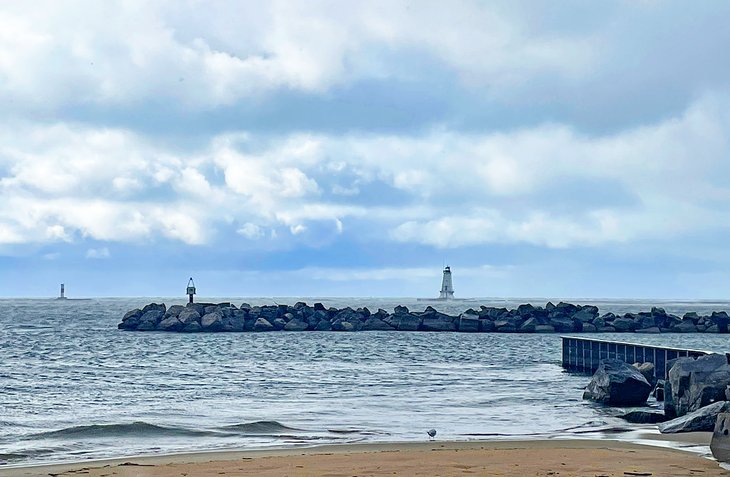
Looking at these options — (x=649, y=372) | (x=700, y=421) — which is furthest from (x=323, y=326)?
(x=700, y=421)

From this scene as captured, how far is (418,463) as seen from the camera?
12.9 metres

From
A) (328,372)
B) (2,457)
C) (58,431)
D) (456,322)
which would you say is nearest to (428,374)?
(328,372)

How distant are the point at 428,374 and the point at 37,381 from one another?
41.9ft

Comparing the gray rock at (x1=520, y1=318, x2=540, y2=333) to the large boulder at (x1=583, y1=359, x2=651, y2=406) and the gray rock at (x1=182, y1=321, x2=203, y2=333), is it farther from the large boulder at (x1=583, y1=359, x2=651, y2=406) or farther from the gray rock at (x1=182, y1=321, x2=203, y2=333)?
the large boulder at (x1=583, y1=359, x2=651, y2=406)

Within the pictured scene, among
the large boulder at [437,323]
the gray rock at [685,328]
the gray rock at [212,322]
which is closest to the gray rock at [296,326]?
the gray rock at [212,322]

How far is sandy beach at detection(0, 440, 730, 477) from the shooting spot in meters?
12.0

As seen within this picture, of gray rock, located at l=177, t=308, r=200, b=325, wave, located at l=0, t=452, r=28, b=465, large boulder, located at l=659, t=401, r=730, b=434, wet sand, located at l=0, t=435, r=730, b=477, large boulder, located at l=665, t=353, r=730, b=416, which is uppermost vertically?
gray rock, located at l=177, t=308, r=200, b=325

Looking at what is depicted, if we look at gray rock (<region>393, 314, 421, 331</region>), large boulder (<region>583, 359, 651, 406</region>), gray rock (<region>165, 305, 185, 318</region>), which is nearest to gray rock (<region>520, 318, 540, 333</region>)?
gray rock (<region>393, 314, 421, 331</region>)

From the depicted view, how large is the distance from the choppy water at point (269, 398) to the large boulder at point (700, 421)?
1.67 meters

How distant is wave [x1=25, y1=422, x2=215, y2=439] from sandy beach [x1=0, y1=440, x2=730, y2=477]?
339 centimetres

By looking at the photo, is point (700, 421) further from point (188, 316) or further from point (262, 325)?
point (188, 316)

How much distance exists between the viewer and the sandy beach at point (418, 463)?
12016 mm

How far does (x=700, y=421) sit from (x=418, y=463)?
6021 millimetres

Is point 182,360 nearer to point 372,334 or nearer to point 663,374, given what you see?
point 663,374
